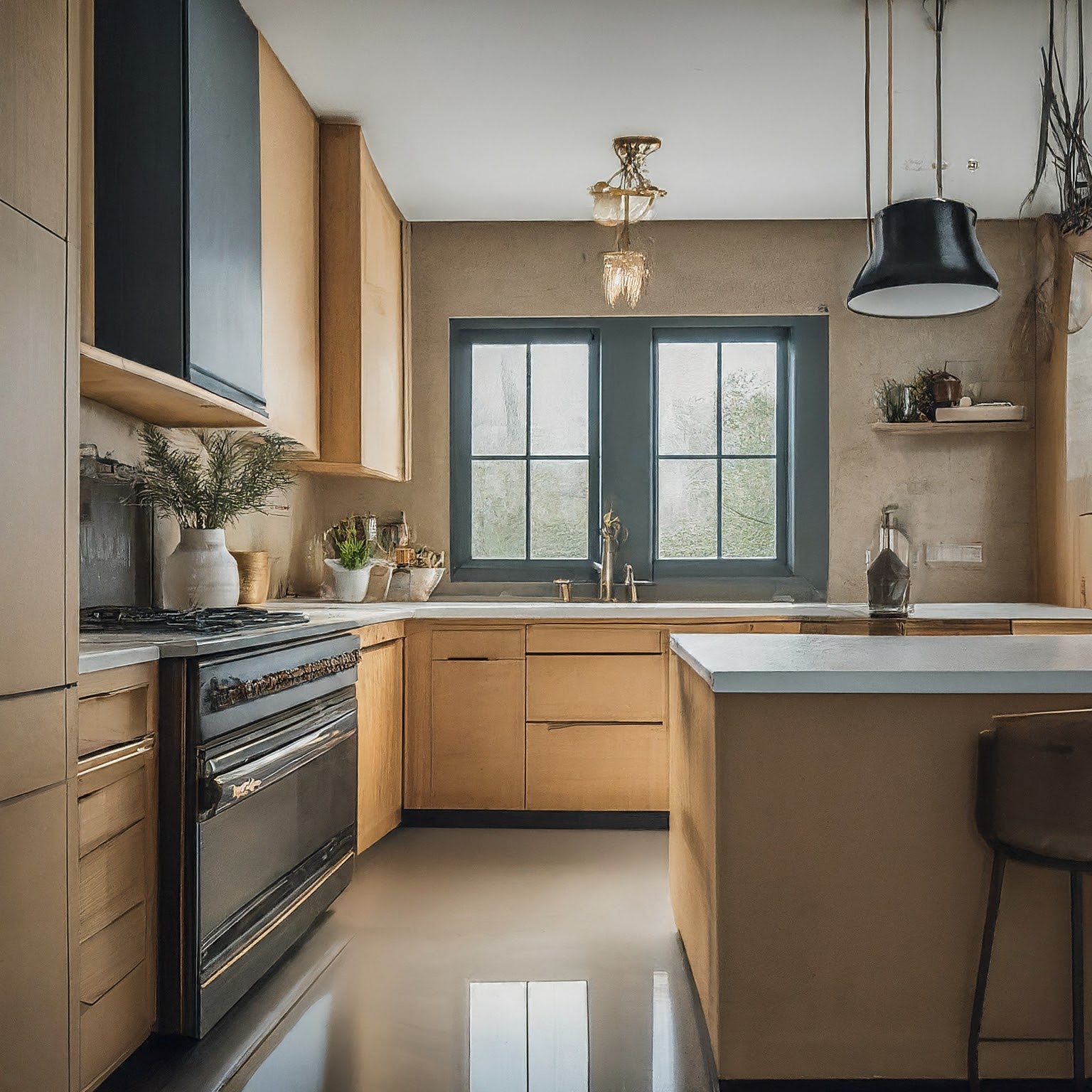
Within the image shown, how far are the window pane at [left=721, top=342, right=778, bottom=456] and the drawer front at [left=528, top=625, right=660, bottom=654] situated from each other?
1203 millimetres

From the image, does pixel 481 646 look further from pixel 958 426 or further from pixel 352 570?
pixel 958 426

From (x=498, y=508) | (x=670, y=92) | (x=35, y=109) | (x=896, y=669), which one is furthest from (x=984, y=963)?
(x=498, y=508)

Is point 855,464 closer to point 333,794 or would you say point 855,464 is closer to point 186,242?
point 333,794

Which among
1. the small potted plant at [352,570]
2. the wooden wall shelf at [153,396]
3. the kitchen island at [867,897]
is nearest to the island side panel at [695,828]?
the kitchen island at [867,897]

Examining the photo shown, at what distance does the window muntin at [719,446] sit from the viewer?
4.75 metres

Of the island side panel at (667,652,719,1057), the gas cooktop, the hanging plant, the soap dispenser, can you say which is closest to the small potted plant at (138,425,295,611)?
the gas cooktop

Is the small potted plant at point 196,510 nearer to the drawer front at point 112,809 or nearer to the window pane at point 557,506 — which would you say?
the drawer front at point 112,809

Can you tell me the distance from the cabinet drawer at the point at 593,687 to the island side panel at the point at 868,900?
1992mm

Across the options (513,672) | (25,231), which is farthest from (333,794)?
(25,231)

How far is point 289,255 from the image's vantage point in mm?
3389

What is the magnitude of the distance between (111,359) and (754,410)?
323 cm

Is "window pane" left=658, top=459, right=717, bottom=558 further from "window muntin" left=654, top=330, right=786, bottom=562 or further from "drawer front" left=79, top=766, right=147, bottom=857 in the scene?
"drawer front" left=79, top=766, right=147, bottom=857

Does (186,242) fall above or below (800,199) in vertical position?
below

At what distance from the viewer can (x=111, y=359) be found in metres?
2.19
